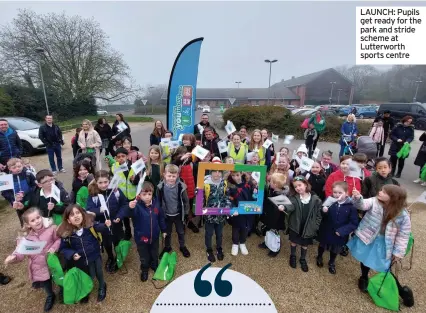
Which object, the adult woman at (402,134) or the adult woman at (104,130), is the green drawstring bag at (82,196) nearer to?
the adult woman at (104,130)

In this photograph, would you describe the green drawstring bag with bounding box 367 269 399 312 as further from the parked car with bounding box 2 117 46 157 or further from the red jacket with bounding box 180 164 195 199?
the parked car with bounding box 2 117 46 157

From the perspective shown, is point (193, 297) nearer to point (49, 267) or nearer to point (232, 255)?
point (232, 255)

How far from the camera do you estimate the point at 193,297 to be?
8.50 ft

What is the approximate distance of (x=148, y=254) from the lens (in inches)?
128

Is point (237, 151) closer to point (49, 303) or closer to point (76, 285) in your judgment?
point (76, 285)

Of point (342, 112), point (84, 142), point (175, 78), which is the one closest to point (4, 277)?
point (84, 142)

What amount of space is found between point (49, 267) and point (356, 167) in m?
4.23

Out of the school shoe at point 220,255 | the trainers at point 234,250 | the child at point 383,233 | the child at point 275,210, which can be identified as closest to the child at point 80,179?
the school shoe at point 220,255

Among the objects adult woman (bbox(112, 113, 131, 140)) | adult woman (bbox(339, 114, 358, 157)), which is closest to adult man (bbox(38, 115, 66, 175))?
adult woman (bbox(112, 113, 131, 140))

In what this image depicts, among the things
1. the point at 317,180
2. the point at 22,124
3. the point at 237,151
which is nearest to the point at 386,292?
the point at 317,180

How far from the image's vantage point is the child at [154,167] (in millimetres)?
Result: 4164

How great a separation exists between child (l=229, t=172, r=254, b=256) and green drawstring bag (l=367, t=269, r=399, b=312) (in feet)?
5.64

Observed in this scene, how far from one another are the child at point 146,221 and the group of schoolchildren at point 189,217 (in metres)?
0.01

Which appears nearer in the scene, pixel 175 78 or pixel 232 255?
pixel 232 255
